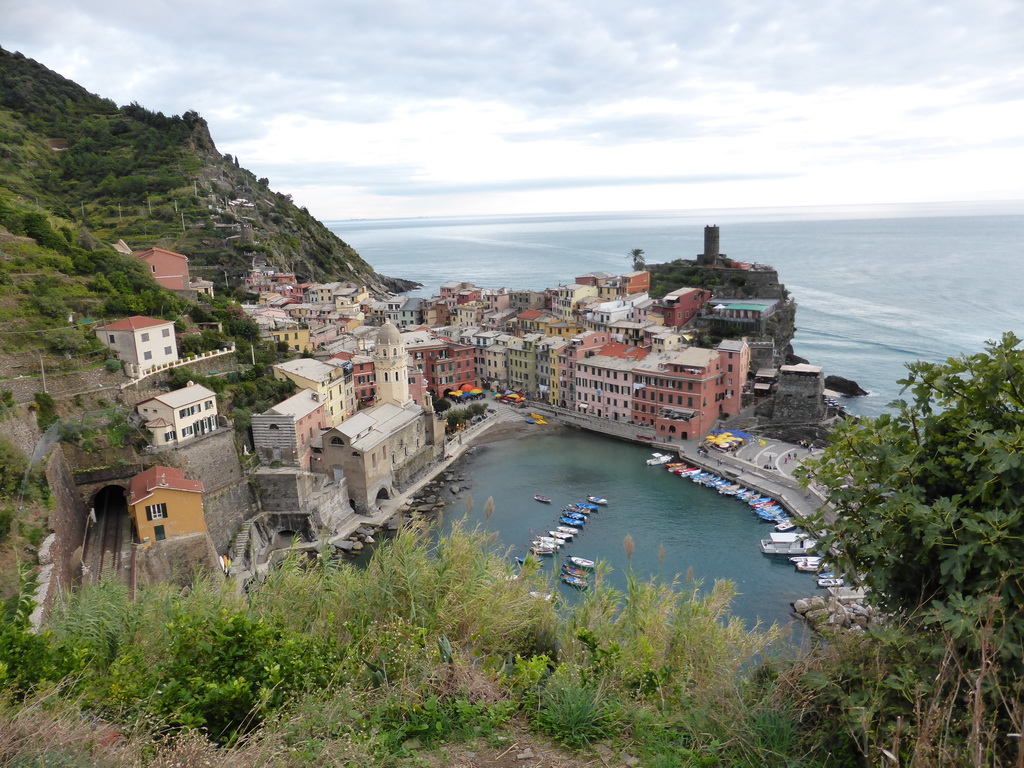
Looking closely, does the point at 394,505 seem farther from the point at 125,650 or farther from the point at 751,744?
the point at 751,744

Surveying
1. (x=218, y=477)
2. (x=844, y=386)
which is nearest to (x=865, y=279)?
(x=844, y=386)

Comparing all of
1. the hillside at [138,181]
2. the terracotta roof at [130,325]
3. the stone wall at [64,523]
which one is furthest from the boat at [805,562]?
the hillside at [138,181]

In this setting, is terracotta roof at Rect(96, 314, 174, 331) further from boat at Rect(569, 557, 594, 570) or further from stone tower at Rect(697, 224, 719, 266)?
stone tower at Rect(697, 224, 719, 266)

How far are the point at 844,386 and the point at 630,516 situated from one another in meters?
22.2

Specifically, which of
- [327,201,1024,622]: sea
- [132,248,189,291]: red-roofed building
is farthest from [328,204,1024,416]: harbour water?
[132,248,189,291]: red-roofed building

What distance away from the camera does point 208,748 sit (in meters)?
3.86

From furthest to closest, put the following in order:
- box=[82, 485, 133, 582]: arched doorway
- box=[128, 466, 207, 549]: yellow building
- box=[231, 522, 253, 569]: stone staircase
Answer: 1. box=[231, 522, 253, 569]: stone staircase
2. box=[128, 466, 207, 549]: yellow building
3. box=[82, 485, 133, 582]: arched doorway

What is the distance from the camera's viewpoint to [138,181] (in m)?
48.0

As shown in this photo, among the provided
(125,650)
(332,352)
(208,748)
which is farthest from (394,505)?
(208,748)

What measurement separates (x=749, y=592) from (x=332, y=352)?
74.4 feet

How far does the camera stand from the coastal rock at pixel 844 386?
127 feet

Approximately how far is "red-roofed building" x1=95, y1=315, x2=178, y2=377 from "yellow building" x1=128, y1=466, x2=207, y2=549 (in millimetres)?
5409

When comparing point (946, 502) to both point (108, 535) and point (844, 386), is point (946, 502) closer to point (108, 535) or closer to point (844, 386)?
point (108, 535)

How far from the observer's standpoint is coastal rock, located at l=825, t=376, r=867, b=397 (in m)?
38.8
